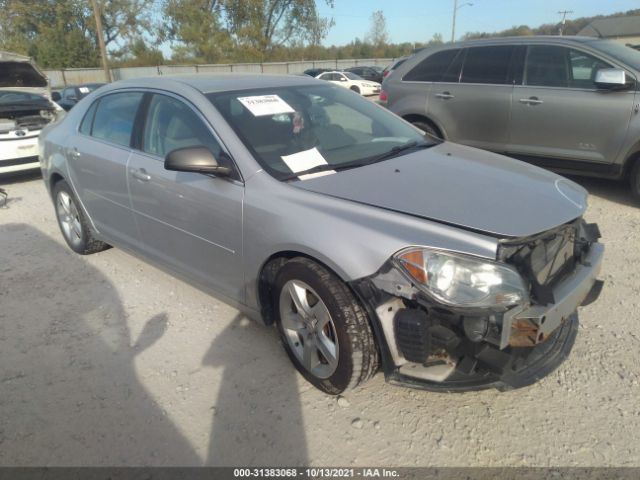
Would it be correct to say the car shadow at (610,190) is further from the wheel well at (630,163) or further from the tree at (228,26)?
the tree at (228,26)

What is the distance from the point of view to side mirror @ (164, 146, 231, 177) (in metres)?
2.46

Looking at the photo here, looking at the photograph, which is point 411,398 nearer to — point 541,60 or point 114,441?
point 114,441

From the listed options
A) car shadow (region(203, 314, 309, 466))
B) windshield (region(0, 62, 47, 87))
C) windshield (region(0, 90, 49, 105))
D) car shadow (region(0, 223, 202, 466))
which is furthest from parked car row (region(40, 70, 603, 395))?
windshield (region(0, 62, 47, 87))

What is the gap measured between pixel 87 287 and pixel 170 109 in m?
1.74

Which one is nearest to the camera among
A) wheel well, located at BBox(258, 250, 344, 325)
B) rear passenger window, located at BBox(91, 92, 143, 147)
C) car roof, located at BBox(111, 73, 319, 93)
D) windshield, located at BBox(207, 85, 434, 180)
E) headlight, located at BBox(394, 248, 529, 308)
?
headlight, located at BBox(394, 248, 529, 308)

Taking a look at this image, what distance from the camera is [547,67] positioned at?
5414 millimetres

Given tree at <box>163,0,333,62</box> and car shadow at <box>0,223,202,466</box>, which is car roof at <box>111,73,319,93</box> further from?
tree at <box>163,0,333,62</box>

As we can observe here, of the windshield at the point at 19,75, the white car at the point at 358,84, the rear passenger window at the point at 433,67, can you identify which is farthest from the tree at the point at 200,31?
the rear passenger window at the point at 433,67

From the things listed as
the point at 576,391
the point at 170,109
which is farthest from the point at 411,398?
the point at 170,109

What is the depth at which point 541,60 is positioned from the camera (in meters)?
5.47

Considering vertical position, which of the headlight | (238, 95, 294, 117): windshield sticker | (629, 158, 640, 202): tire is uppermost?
(238, 95, 294, 117): windshield sticker

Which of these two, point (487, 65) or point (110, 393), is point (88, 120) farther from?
point (487, 65)

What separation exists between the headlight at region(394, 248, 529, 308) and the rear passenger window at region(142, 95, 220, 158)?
1417 millimetres

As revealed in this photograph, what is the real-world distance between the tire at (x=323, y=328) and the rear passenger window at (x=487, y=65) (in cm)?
458
